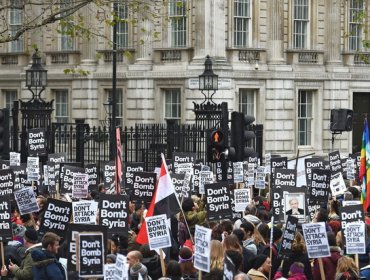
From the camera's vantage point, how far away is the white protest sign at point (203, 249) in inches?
713

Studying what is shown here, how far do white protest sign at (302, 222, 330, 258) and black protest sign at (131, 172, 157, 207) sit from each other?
596 cm

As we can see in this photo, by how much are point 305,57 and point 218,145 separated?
20592mm

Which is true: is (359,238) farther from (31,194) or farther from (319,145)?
(319,145)

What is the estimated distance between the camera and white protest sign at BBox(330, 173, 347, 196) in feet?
93.5

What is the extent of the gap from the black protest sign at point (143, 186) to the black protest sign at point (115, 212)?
145 inches

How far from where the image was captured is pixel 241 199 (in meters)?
25.5

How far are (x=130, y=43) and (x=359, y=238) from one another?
2875cm

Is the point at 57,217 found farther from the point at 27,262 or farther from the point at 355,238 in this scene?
the point at 355,238

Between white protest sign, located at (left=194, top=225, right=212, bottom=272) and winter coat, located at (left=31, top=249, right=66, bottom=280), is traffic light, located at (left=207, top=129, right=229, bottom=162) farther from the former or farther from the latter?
winter coat, located at (left=31, top=249, right=66, bottom=280)

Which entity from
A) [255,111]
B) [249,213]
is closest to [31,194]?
[249,213]

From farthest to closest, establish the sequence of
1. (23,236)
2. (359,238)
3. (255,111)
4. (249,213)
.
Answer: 1. (255,111)
2. (249,213)
3. (23,236)
4. (359,238)

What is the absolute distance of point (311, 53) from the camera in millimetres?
48844

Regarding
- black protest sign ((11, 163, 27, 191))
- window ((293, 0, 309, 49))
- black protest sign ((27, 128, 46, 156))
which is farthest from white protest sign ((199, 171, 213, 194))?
window ((293, 0, 309, 49))

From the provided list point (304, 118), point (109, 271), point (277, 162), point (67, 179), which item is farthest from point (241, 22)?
point (109, 271)
